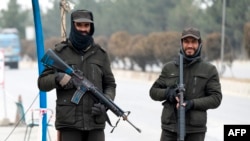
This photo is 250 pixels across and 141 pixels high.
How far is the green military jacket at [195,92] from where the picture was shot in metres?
5.38

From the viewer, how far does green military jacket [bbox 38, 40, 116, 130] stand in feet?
17.7

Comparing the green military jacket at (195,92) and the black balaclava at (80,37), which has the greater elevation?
the black balaclava at (80,37)

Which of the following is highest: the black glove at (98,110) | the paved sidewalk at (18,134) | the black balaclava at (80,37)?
the black balaclava at (80,37)

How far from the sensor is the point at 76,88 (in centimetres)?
540

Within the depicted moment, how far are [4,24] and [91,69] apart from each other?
95218 mm

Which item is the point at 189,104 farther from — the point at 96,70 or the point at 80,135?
the point at 80,135

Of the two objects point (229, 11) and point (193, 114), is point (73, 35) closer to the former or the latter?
point (193, 114)

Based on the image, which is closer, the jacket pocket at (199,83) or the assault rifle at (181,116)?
the assault rifle at (181,116)

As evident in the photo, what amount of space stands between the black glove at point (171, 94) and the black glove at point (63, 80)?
77 cm

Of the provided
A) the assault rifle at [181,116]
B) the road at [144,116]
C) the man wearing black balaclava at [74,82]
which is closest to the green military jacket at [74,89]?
the man wearing black balaclava at [74,82]

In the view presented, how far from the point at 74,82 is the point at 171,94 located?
77 centimetres

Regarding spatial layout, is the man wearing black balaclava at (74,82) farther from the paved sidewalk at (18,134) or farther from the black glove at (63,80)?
the paved sidewalk at (18,134)

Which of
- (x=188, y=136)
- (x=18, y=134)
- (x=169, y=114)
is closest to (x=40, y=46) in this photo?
(x=169, y=114)

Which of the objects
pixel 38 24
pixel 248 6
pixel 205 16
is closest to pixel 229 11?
pixel 248 6
